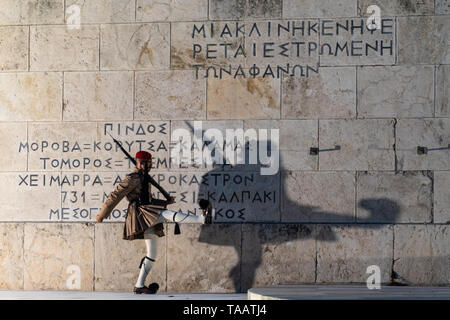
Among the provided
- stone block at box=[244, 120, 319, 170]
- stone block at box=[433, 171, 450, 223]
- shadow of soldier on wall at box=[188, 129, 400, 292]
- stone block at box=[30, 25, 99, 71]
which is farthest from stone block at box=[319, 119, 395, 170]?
stone block at box=[30, 25, 99, 71]

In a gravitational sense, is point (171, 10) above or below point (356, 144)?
above

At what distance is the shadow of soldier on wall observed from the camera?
10992mm

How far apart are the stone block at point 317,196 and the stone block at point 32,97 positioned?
390cm

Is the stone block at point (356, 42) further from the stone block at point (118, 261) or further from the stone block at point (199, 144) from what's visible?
the stone block at point (118, 261)

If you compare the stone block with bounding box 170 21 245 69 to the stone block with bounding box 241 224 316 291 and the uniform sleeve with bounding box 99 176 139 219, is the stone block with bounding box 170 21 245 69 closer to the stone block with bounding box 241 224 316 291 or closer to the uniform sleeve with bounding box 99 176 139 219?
the uniform sleeve with bounding box 99 176 139 219

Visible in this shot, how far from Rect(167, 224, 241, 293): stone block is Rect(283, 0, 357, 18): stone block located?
3.47 metres

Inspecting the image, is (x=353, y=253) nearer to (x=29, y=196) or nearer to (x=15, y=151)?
(x=29, y=196)

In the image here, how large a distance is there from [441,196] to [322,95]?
2382mm

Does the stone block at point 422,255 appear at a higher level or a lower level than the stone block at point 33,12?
lower

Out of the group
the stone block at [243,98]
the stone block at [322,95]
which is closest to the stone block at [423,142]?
the stone block at [322,95]

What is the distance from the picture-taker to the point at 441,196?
1086cm

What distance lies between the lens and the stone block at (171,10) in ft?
37.4

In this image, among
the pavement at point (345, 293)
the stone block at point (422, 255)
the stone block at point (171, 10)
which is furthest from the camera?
the stone block at point (171, 10)

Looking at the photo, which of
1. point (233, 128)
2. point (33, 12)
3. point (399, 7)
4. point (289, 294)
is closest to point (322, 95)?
point (233, 128)
